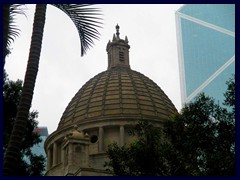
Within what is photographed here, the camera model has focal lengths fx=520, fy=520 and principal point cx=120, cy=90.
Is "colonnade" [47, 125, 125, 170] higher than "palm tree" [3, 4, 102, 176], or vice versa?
"colonnade" [47, 125, 125, 170]

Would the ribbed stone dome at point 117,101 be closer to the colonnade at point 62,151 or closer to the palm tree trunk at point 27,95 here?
the colonnade at point 62,151

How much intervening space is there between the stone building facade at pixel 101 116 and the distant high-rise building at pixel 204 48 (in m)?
62.2

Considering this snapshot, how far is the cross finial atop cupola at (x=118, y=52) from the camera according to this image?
47656 mm

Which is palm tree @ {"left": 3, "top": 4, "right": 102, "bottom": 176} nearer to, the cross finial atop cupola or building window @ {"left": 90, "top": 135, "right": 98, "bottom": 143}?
building window @ {"left": 90, "top": 135, "right": 98, "bottom": 143}

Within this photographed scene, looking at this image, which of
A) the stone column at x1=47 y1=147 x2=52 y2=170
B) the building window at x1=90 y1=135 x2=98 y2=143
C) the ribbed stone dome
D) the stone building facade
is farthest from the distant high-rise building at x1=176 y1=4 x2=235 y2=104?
the building window at x1=90 y1=135 x2=98 y2=143

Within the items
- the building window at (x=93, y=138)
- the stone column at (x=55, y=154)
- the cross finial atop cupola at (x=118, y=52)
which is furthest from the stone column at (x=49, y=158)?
the cross finial atop cupola at (x=118, y=52)

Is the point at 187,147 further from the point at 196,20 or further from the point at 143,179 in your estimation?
the point at 196,20

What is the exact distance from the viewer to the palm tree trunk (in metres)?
8.86

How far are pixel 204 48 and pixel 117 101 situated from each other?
79.3 metres

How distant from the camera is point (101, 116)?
36.2 metres

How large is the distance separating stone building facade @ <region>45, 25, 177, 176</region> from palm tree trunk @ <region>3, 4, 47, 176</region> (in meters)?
20.5

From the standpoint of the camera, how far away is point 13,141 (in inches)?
357

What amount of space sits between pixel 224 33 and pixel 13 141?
102609mm
